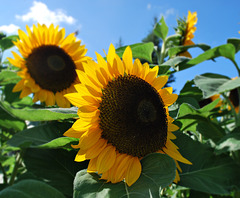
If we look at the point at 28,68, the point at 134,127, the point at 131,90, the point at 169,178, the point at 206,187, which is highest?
the point at 28,68

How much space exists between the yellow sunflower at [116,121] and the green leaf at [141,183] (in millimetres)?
29

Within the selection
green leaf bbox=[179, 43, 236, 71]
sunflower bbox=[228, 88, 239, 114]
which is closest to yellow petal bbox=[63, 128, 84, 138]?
green leaf bbox=[179, 43, 236, 71]

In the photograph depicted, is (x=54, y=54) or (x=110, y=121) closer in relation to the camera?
(x=110, y=121)

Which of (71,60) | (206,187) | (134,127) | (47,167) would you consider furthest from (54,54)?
(206,187)

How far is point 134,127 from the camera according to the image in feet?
2.47

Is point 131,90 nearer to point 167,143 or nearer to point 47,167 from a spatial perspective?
point 167,143

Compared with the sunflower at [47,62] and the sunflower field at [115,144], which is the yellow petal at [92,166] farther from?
the sunflower at [47,62]

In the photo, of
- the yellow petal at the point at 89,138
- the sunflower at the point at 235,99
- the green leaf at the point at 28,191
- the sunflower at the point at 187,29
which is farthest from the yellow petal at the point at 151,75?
the sunflower at the point at 235,99

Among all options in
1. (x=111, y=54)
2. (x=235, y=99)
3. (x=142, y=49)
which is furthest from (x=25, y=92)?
(x=235, y=99)

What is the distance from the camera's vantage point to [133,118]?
76 centimetres

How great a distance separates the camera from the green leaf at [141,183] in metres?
0.60

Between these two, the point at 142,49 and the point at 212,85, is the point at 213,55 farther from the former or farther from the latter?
the point at 142,49

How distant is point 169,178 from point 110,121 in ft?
0.79

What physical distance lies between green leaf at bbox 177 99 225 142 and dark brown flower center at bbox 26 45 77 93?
955 mm
